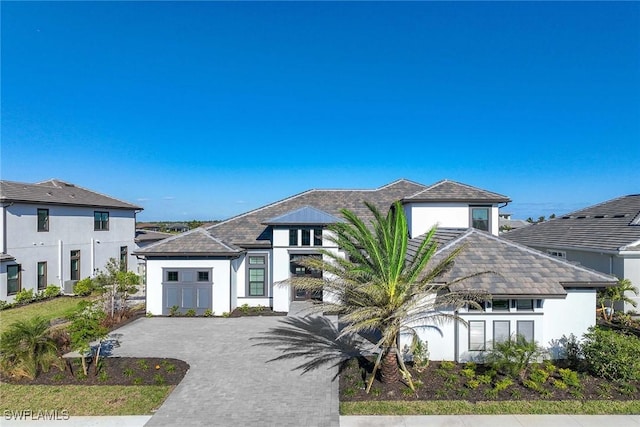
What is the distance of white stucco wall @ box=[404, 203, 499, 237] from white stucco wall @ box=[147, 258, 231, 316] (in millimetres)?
10125

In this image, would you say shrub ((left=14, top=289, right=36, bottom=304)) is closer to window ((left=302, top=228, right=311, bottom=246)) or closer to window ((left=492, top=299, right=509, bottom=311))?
window ((left=302, top=228, right=311, bottom=246))

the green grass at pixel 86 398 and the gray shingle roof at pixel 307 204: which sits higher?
the gray shingle roof at pixel 307 204

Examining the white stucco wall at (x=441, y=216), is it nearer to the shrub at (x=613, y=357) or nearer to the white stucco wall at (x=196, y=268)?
the shrub at (x=613, y=357)

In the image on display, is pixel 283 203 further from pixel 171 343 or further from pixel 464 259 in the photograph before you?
pixel 464 259

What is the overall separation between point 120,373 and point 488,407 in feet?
33.6

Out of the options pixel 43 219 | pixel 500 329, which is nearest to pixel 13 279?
pixel 43 219

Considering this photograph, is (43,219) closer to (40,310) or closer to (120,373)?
(40,310)

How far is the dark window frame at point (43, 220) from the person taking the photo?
71.4 feet

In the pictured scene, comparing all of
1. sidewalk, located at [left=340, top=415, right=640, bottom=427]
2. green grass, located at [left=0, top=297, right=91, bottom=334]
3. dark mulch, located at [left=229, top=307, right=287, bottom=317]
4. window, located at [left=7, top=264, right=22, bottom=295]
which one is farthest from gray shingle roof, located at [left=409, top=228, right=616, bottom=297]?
window, located at [left=7, top=264, right=22, bottom=295]

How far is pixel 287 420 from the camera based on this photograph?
8133mm

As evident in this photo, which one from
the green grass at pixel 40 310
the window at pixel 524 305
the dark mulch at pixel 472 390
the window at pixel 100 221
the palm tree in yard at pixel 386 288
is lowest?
the green grass at pixel 40 310

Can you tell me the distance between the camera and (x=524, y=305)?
1118 centimetres

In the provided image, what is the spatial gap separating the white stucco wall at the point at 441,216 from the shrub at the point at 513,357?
29.5 ft

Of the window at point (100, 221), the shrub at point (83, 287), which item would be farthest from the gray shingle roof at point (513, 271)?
the window at point (100, 221)
